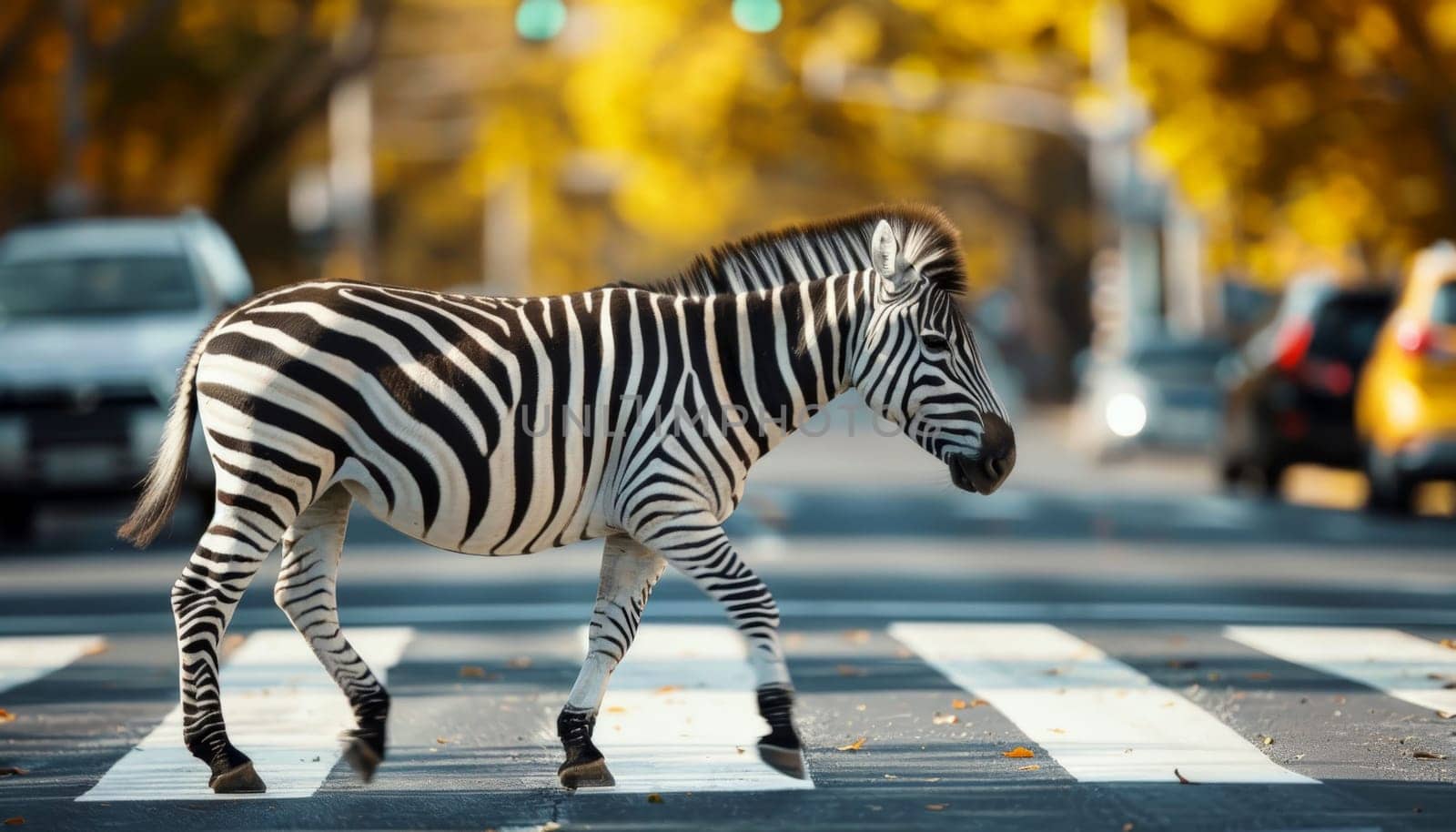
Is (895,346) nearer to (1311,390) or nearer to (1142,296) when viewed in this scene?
(1311,390)

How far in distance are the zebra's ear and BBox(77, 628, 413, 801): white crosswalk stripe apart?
2.46 meters

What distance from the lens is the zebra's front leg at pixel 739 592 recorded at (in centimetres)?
803

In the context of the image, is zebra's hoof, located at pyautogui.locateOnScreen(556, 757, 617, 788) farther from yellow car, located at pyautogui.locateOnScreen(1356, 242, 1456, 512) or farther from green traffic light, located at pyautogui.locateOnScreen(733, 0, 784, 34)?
green traffic light, located at pyautogui.locateOnScreen(733, 0, 784, 34)

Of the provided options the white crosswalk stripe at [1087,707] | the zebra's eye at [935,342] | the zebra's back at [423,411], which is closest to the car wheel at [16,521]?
the white crosswalk stripe at [1087,707]

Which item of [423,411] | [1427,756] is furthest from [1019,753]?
[423,411]

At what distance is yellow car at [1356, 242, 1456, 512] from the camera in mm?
19422

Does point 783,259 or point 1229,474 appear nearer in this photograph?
point 783,259

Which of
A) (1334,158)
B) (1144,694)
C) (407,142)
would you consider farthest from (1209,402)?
(407,142)

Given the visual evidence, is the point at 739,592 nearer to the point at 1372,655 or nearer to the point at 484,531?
the point at 484,531

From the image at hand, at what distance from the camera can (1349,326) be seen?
22.8 metres

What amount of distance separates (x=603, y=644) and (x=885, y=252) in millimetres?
1584

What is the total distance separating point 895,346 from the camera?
27.9 ft

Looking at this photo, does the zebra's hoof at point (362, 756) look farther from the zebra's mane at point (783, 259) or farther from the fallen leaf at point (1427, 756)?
the fallen leaf at point (1427, 756)

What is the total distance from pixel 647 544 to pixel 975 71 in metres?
36.7
